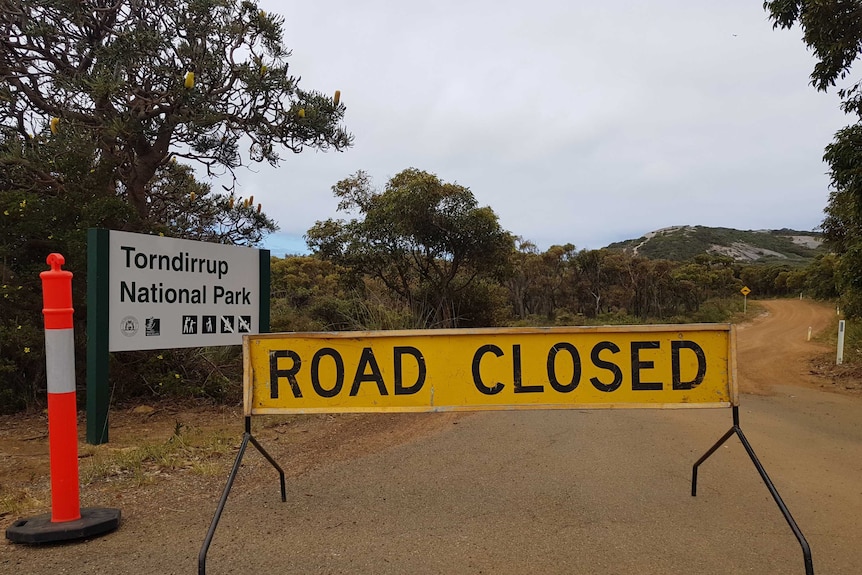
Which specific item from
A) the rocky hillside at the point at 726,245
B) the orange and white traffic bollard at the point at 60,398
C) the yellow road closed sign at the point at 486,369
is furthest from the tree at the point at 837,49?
the rocky hillside at the point at 726,245

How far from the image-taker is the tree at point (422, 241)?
17.3 m

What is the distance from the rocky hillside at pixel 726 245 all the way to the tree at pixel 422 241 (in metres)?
75.9

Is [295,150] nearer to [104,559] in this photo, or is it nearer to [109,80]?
[109,80]

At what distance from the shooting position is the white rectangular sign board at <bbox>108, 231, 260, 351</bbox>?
5.98 metres

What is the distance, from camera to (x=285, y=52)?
33.4 ft

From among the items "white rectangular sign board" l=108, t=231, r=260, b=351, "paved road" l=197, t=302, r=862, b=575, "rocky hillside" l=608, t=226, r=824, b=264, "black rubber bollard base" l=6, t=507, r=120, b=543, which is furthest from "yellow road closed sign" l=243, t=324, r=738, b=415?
"rocky hillside" l=608, t=226, r=824, b=264

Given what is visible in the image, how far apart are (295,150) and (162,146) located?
2.22 m

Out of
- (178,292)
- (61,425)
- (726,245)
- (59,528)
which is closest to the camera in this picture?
(59,528)

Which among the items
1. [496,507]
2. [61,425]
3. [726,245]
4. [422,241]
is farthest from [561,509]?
[726,245]

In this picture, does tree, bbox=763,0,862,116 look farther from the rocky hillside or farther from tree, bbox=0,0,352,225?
the rocky hillside

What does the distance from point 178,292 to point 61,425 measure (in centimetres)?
297

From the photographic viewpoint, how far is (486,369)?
13.1ft

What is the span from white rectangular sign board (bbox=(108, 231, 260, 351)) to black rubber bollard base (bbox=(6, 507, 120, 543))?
255 cm

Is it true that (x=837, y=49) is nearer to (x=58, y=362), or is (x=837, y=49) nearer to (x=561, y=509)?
(x=561, y=509)
